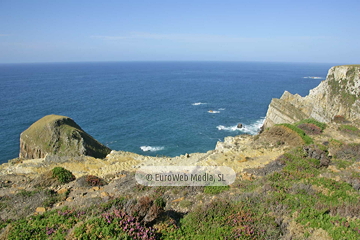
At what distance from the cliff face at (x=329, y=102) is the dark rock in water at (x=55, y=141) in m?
37.6

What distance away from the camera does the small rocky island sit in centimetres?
930

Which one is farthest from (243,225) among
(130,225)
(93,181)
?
(93,181)

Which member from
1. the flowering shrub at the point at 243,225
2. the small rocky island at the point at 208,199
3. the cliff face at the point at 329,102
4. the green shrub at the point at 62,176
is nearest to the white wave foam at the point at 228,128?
the cliff face at the point at 329,102

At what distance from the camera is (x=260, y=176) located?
1630 centimetres

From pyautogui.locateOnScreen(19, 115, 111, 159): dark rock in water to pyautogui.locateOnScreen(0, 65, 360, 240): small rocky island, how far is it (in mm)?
5464

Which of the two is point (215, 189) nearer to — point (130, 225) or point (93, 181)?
point (130, 225)

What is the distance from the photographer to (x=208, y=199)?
1293 centimetres

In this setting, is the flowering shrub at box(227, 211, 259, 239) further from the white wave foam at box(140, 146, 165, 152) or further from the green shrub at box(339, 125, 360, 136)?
the white wave foam at box(140, 146, 165, 152)

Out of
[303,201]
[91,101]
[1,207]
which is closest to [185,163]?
[303,201]

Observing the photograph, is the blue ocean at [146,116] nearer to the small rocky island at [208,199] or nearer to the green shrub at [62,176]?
the small rocky island at [208,199]

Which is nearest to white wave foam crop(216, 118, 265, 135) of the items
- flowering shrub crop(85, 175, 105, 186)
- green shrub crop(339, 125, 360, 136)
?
green shrub crop(339, 125, 360, 136)

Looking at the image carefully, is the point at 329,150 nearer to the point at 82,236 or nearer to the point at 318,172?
the point at 318,172

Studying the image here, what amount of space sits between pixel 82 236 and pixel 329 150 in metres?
21.4

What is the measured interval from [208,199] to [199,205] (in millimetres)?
1369
